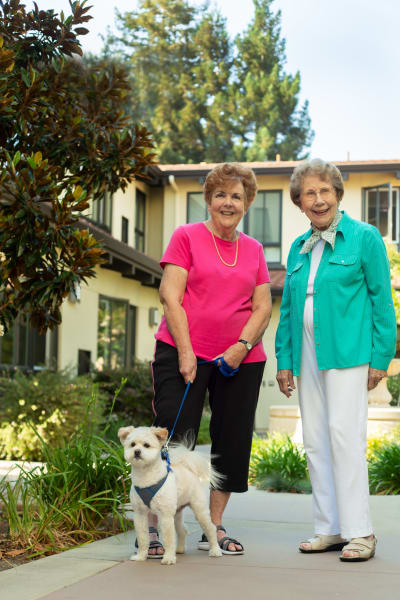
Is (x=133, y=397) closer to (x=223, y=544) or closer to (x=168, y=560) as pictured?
(x=223, y=544)

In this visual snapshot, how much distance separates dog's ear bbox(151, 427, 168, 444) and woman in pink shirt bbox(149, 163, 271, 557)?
0.41 meters

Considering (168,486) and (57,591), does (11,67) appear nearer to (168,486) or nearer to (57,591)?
(168,486)

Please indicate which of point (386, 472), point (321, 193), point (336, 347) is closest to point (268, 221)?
point (386, 472)

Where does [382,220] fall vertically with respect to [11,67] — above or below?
above

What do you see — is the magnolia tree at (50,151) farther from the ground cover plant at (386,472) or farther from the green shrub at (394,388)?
the green shrub at (394,388)

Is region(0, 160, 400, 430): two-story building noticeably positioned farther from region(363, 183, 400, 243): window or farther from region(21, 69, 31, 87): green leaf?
region(21, 69, 31, 87): green leaf

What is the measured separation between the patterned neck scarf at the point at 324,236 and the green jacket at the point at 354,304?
0.04 meters

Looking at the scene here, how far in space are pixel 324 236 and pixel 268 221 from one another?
1775 cm

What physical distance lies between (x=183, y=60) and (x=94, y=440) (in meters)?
36.2

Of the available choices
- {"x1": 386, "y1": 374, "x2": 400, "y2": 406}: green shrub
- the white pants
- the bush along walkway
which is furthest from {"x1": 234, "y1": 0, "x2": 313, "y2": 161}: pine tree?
the white pants

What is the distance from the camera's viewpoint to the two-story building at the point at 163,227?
17219 mm

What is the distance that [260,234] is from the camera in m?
22.7

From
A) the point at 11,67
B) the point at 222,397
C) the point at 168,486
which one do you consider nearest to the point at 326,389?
the point at 222,397

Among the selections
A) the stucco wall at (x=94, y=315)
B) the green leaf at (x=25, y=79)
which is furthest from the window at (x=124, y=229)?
the green leaf at (x=25, y=79)
